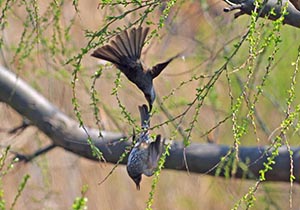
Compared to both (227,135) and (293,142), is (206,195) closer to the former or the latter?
(227,135)

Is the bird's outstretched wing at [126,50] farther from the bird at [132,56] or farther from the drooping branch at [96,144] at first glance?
the drooping branch at [96,144]

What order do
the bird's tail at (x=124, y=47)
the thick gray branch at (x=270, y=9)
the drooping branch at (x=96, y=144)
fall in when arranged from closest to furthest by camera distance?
the thick gray branch at (x=270, y=9) < the bird's tail at (x=124, y=47) < the drooping branch at (x=96, y=144)

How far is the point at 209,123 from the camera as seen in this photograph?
4777 mm

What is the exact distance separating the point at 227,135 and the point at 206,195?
451mm

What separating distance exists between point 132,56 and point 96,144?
3.95 ft

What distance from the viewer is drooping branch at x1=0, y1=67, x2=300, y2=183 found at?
2.88 meters

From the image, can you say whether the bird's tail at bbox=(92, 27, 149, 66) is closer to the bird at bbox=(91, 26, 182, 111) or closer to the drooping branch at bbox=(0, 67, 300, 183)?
the bird at bbox=(91, 26, 182, 111)

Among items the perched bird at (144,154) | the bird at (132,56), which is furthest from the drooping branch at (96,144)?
the bird at (132,56)

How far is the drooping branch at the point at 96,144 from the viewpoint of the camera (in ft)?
9.45

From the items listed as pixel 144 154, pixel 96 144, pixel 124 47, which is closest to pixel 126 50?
pixel 124 47

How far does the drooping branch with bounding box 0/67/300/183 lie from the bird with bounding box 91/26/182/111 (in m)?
1.03

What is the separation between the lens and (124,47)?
181cm

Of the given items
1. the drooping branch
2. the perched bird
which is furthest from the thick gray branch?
the drooping branch

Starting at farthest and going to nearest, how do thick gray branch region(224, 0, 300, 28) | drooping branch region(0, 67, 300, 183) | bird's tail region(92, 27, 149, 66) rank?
drooping branch region(0, 67, 300, 183) → bird's tail region(92, 27, 149, 66) → thick gray branch region(224, 0, 300, 28)
